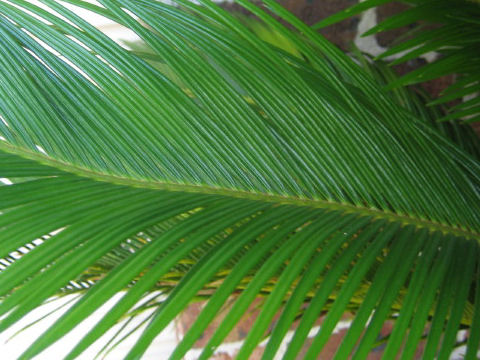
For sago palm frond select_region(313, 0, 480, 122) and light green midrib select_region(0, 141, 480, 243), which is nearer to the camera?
light green midrib select_region(0, 141, 480, 243)

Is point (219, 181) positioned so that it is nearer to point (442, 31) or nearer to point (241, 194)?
point (241, 194)

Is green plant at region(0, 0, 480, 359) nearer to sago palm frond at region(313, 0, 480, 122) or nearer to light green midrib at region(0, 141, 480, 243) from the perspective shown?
light green midrib at region(0, 141, 480, 243)

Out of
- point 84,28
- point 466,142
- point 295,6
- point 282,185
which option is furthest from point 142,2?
point 295,6

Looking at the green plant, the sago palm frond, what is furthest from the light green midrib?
the sago palm frond

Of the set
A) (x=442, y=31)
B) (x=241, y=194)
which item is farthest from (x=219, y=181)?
(x=442, y=31)

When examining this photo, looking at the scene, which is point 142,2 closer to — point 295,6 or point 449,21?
point 449,21

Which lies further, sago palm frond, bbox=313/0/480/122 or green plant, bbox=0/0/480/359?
sago palm frond, bbox=313/0/480/122

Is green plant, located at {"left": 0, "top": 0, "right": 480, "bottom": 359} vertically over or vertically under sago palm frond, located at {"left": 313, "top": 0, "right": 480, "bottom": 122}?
under
